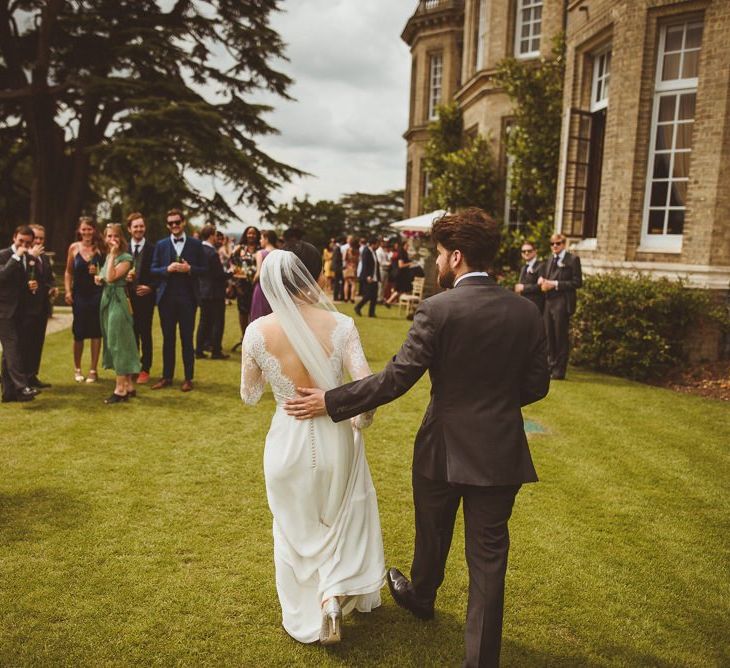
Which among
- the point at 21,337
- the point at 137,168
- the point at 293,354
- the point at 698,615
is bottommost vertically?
the point at 698,615

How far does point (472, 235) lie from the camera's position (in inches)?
114

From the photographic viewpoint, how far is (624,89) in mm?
11305

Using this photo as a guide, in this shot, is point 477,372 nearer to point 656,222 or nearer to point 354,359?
point 354,359

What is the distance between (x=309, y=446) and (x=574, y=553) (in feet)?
Result: 7.32

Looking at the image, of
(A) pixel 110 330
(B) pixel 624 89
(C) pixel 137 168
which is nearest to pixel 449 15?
(C) pixel 137 168

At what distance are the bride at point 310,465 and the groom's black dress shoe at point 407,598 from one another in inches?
10.5

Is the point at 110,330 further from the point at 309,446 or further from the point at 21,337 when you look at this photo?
the point at 309,446

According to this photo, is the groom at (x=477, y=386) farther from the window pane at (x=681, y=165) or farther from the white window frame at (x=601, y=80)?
the white window frame at (x=601, y=80)

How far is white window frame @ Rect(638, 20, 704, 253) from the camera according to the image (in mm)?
10930

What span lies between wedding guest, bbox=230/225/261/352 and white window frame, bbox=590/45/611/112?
23.3 feet

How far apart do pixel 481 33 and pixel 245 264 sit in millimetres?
13173

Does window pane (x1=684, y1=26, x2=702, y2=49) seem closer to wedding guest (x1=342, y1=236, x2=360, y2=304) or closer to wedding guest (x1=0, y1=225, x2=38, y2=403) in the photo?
wedding guest (x1=0, y1=225, x2=38, y2=403)

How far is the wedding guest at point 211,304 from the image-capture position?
1080cm

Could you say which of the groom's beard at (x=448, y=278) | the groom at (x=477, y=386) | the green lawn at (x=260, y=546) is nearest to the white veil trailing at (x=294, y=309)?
the groom at (x=477, y=386)
